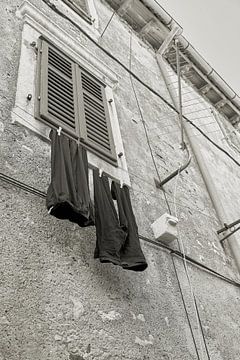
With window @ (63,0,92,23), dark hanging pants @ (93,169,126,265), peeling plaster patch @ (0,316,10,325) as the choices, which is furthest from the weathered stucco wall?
window @ (63,0,92,23)

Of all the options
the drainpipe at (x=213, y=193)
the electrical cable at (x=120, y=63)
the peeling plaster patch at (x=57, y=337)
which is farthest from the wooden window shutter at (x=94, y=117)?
the drainpipe at (x=213, y=193)

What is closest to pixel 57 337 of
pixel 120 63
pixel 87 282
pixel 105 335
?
pixel 105 335

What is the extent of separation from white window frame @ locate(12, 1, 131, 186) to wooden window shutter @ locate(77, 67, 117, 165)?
0.12 metres

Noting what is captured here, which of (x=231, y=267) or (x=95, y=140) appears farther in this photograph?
(x=231, y=267)

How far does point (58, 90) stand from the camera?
13.7ft

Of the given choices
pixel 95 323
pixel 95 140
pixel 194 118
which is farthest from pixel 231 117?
pixel 95 323

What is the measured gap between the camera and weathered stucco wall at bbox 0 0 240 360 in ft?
7.90

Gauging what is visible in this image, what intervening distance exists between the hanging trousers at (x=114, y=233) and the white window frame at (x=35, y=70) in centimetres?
59

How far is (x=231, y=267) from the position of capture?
5105 millimetres

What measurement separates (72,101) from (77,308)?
2398mm

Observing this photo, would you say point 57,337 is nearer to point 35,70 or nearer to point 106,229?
point 106,229

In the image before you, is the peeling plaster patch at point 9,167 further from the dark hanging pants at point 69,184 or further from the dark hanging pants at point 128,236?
the dark hanging pants at point 128,236

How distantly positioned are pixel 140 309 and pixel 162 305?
0.31 m

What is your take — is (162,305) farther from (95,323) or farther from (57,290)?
(57,290)
